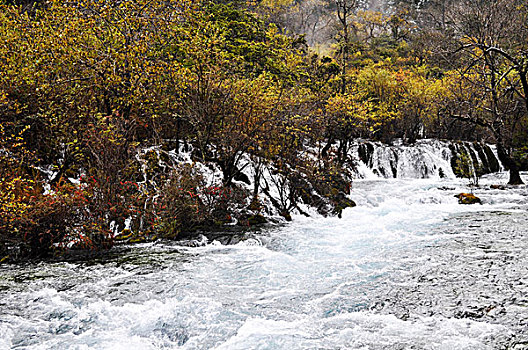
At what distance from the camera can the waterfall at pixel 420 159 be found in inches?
763

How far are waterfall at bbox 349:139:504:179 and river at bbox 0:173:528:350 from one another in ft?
36.4

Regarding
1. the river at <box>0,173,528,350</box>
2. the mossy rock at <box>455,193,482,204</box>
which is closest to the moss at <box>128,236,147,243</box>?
the river at <box>0,173,528,350</box>

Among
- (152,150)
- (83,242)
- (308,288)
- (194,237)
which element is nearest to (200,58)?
(152,150)

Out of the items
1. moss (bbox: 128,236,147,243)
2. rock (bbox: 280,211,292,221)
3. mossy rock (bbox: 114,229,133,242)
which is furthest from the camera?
rock (bbox: 280,211,292,221)

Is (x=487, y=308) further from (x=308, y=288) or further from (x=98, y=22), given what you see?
(x=98, y=22)

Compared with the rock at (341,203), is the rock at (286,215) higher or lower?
lower

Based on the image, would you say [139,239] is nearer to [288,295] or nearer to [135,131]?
[135,131]

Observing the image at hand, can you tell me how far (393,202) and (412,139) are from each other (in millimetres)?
11140

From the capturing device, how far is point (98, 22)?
10.3 m

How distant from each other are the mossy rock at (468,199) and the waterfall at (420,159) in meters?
6.92

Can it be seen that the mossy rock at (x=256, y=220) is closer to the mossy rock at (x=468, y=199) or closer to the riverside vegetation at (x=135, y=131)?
the riverside vegetation at (x=135, y=131)

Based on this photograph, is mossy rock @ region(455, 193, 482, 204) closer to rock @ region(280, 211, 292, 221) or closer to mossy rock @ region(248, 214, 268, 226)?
rock @ region(280, 211, 292, 221)

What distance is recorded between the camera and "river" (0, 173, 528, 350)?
155 inches

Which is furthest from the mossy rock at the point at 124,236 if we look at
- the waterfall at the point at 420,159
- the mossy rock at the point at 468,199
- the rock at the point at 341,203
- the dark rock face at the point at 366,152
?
the dark rock face at the point at 366,152
